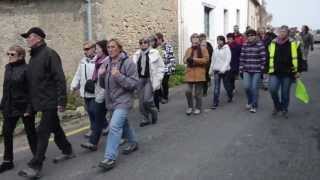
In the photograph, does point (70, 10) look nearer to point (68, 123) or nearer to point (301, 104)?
point (68, 123)

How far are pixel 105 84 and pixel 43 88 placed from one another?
2.94 feet

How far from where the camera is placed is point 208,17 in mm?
25812

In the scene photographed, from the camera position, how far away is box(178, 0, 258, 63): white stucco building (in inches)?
843

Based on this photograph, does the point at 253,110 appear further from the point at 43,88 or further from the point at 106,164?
the point at 43,88

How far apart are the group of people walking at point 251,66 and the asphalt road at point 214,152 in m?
0.42

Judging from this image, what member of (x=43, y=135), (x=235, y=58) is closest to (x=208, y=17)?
(x=235, y=58)

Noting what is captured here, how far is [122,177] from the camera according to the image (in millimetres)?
6543

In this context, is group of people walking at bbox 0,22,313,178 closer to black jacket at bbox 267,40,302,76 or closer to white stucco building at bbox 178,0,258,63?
black jacket at bbox 267,40,302,76

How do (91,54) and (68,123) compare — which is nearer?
(91,54)

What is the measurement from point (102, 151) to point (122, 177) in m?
1.48

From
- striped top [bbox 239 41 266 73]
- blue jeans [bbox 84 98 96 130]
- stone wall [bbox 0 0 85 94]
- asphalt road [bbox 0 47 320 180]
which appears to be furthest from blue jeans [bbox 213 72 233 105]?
stone wall [bbox 0 0 85 94]

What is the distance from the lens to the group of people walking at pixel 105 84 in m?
6.83

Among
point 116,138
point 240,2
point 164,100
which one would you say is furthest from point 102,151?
point 240,2

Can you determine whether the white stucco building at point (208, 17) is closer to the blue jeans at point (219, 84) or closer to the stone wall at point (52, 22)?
the stone wall at point (52, 22)
